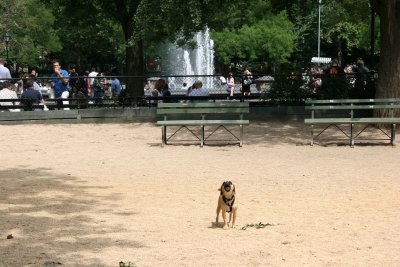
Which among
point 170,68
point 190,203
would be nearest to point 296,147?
point 190,203

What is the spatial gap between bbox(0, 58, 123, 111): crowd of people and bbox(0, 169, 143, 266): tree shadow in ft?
35.4

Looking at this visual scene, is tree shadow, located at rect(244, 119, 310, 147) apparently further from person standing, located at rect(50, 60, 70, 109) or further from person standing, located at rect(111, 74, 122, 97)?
person standing, located at rect(50, 60, 70, 109)

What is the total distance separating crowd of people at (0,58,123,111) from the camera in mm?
25484

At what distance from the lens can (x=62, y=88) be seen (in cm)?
2642

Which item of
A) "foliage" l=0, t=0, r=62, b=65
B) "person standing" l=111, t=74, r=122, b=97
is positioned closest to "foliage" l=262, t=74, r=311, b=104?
"person standing" l=111, t=74, r=122, b=97

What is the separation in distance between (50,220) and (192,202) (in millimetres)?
2395

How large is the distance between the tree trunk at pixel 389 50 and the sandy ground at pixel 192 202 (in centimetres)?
289

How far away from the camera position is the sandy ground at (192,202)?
8547mm

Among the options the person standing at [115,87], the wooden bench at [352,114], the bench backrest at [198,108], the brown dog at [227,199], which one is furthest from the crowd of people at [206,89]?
the brown dog at [227,199]

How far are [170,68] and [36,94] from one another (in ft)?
122

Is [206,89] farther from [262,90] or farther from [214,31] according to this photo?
[214,31]

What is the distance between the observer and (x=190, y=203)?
1192 centimetres

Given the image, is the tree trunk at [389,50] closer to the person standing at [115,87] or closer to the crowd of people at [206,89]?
the crowd of people at [206,89]

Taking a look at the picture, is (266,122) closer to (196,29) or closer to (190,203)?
(196,29)
